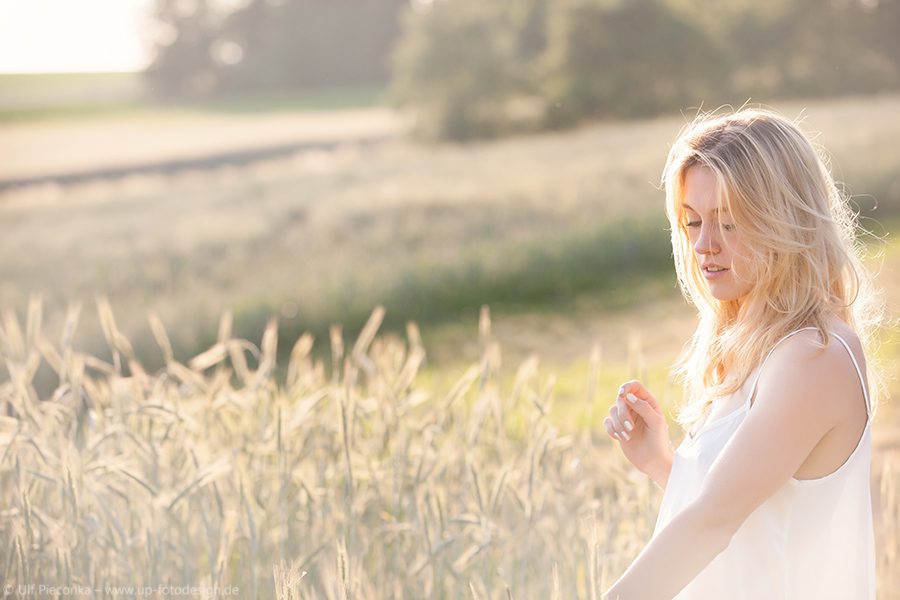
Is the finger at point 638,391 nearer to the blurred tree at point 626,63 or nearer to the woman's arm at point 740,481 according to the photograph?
the woman's arm at point 740,481

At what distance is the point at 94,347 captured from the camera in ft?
28.0

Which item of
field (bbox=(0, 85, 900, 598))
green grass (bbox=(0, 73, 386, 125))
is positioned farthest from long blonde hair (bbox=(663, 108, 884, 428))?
green grass (bbox=(0, 73, 386, 125))

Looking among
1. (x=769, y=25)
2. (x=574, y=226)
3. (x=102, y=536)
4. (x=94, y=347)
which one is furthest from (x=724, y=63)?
(x=102, y=536)

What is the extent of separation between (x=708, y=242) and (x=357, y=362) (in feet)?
3.84

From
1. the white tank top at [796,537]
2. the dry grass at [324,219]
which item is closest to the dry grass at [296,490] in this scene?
the white tank top at [796,537]

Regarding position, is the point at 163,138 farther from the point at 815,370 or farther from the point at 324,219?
the point at 815,370

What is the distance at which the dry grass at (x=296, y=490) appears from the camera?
2146 millimetres

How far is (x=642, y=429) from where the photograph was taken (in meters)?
1.64

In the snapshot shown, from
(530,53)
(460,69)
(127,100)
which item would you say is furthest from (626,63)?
(127,100)

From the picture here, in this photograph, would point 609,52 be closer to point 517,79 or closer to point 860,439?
point 517,79

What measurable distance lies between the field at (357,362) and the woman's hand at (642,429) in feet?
0.51

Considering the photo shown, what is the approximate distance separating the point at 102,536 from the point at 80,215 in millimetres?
10696

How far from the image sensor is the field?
2.22 metres

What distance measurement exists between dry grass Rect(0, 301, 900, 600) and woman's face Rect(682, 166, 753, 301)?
71 cm
